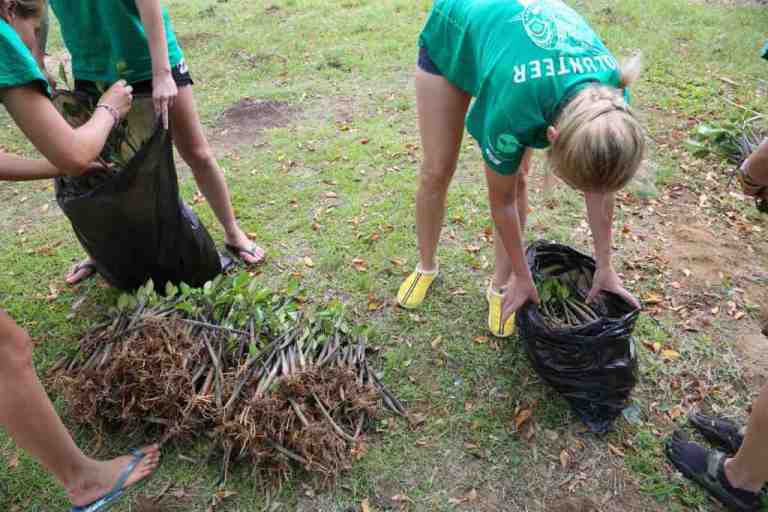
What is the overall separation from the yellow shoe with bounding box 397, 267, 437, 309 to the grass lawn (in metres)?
0.07

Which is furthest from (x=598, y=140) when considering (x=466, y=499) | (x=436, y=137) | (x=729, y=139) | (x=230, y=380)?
(x=729, y=139)

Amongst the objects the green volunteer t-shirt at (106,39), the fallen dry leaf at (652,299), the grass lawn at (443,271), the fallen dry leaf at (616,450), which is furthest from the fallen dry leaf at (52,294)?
the fallen dry leaf at (652,299)

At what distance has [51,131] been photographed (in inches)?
58.9

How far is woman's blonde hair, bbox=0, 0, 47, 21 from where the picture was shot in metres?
1.47

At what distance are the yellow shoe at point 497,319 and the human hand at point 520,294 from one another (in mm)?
437

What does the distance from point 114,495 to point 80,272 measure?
59.0 inches

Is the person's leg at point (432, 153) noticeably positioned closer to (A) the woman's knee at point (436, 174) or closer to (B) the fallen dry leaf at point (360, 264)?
(A) the woman's knee at point (436, 174)

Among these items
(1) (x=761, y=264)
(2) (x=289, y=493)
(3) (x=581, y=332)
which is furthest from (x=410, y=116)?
(2) (x=289, y=493)

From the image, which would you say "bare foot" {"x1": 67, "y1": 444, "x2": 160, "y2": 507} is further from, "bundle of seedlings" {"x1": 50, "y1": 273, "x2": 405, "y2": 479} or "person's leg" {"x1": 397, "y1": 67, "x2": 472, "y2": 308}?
"person's leg" {"x1": 397, "y1": 67, "x2": 472, "y2": 308}

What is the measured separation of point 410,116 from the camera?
4609 millimetres

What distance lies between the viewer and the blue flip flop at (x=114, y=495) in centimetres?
190

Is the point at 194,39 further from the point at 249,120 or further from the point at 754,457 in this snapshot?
the point at 754,457

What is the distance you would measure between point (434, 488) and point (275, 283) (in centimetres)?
146

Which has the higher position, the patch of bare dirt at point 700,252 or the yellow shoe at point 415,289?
the yellow shoe at point 415,289
